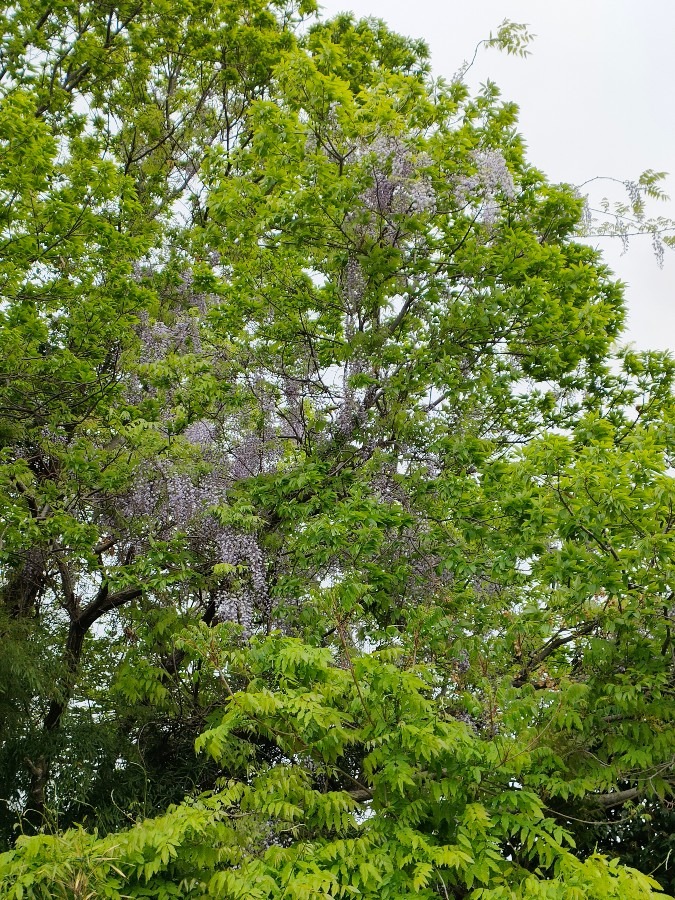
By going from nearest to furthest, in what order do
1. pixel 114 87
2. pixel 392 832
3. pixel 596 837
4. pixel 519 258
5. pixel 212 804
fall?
pixel 212 804, pixel 392 832, pixel 596 837, pixel 519 258, pixel 114 87

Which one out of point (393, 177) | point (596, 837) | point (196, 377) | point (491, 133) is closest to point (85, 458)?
point (196, 377)

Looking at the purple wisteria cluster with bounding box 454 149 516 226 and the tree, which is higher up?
the purple wisteria cluster with bounding box 454 149 516 226

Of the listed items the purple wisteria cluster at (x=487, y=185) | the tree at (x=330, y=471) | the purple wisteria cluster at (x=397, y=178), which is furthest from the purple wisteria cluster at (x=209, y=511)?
the purple wisteria cluster at (x=487, y=185)

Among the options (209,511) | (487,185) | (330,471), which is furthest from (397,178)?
(209,511)

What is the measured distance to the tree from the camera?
449cm

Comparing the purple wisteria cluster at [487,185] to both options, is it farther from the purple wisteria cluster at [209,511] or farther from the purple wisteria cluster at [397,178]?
the purple wisteria cluster at [209,511]

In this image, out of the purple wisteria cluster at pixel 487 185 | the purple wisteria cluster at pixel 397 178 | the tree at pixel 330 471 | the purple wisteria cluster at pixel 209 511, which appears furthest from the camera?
the purple wisteria cluster at pixel 487 185

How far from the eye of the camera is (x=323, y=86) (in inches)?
233

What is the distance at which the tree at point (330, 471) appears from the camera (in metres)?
4.49

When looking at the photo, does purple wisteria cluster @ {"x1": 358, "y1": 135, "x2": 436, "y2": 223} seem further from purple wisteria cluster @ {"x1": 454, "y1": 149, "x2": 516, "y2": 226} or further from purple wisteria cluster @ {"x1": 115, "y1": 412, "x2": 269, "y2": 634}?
purple wisteria cluster @ {"x1": 115, "y1": 412, "x2": 269, "y2": 634}

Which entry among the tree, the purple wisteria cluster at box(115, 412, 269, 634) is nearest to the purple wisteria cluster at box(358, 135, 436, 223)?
the tree

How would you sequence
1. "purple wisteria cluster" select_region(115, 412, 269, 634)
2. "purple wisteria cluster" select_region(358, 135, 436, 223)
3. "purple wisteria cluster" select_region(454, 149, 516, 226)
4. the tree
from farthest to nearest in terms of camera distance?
1. "purple wisteria cluster" select_region(454, 149, 516, 226)
2. "purple wisteria cluster" select_region(358, 135, 436, 223)
3. "purple wisteria cluster" select_region(115, 412, 269, 634)
4. the tree

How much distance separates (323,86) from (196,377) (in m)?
2.25

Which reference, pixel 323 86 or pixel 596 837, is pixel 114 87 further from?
pixel 596 837
